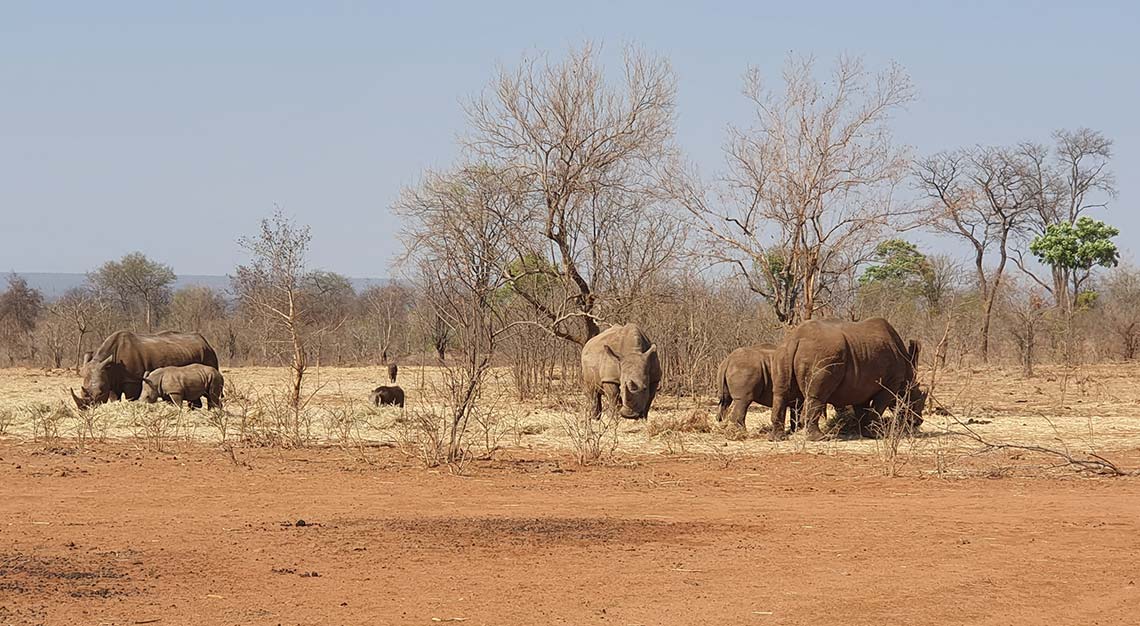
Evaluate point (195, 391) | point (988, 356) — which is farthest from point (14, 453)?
point (988, 356)

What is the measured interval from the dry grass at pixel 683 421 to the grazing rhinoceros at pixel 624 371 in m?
0.32

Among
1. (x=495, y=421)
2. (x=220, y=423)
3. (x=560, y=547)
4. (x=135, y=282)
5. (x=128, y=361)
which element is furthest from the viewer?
(x=135, y=282)

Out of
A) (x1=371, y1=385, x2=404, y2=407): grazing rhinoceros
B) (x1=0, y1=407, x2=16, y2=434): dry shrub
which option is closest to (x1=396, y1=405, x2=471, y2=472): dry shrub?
(x1=0, y1=407, x2=16, y2=434): dry shrub

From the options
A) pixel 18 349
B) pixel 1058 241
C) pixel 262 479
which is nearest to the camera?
pixel 262 479

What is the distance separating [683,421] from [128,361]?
9.74m

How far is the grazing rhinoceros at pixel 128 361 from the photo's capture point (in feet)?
66.5

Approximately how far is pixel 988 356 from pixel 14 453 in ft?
86.2

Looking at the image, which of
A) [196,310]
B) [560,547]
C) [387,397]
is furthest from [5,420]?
[196,310]

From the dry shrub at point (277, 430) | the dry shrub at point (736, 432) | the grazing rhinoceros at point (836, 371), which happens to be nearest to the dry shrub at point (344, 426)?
the dry shrub at point (277, 430)

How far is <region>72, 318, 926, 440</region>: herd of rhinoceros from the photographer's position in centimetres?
1595

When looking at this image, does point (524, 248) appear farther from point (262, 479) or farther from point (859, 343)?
point (262, 479)

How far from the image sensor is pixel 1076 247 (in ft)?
147

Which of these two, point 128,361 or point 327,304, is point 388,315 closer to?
point 327,304

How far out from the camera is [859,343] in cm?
1612
